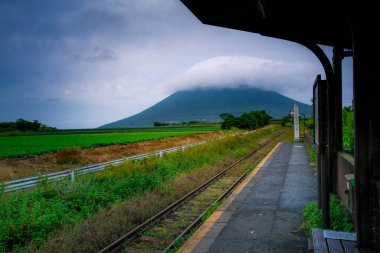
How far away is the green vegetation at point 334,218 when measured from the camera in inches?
213

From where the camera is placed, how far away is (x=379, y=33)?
10.6 feet

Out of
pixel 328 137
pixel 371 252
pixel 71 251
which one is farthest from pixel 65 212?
pixel 371 252

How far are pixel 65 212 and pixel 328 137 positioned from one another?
6.54 m

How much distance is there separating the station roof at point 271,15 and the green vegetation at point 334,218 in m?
3.06

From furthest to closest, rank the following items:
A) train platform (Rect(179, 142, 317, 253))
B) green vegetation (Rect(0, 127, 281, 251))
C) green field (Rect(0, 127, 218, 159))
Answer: green field (Rect(0, 127, 218, 159)) → green vegetation (Rect(0, 127, 281, 251)) → train platform (Rect(179, 142, 317, 253))

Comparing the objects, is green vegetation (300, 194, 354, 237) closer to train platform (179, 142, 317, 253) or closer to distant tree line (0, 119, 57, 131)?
train platform (179, 142, 317, 253)

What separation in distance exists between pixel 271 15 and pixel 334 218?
3.70 meters

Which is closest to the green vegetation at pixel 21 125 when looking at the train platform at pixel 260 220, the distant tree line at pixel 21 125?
the distant tree line at pixel 21 125

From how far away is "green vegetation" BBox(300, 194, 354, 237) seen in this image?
5.42 m

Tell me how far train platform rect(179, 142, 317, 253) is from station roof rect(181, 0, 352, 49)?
11.3 ft

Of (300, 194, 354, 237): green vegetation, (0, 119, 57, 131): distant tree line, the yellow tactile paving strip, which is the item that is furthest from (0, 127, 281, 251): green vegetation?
(0, 119, 57, 131): distant tree line

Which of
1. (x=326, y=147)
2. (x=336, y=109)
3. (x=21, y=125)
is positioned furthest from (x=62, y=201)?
(x=21, y=125)

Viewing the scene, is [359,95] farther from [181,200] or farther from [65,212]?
[65,212]

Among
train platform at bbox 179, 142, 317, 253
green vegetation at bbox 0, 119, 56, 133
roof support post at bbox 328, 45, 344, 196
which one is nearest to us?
train platform at bbox 179, 142, 317, 253
